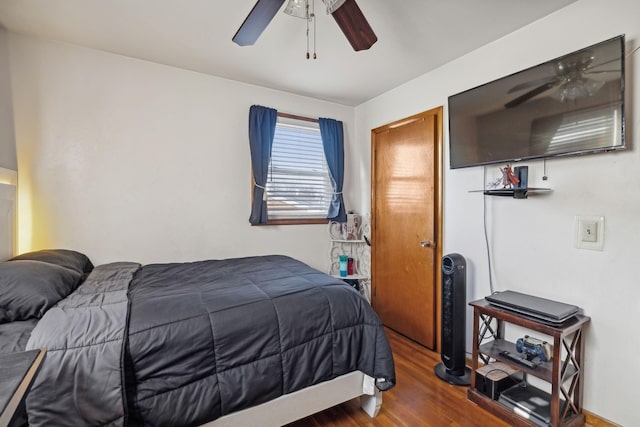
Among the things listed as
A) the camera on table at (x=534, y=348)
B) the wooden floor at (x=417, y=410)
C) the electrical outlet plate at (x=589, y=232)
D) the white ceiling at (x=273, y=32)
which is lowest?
the wooden floor at (x=417, y=410)

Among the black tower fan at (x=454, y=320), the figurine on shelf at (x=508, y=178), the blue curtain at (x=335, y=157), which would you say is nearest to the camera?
the figurine on shelf at (x=508, y=178)

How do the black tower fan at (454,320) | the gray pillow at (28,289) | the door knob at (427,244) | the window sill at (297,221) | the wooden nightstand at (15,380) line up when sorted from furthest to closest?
the window sill at (297,221) → the door knob at (427,244) → the black tower fan at (454,320) → the gray pillow at (28,289) → the wooden nightstand at (15,380)

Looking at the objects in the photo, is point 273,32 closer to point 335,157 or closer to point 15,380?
point 335,157

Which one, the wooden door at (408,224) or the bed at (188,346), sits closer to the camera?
the bed at (188,346)

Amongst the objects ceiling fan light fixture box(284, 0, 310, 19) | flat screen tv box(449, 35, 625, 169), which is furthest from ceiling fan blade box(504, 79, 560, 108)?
ceiling fan light fixture box(284, 0, 310, 19)

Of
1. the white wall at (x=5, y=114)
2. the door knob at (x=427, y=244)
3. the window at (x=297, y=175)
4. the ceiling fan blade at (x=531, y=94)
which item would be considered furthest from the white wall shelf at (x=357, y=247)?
the white wall at (x=5, y=114)

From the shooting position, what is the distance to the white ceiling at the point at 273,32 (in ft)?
6.17

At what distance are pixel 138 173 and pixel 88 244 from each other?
0.69 m

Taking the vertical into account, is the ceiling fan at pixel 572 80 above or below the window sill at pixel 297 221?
above

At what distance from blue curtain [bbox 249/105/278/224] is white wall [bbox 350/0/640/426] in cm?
181

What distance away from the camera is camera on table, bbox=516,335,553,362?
182 cm

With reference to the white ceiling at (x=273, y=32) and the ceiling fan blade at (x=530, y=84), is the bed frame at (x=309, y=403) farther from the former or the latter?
the white ceiling at (x=273, y=32)

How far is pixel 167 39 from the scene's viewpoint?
2.26m

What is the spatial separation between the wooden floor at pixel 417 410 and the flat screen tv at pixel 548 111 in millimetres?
1639
